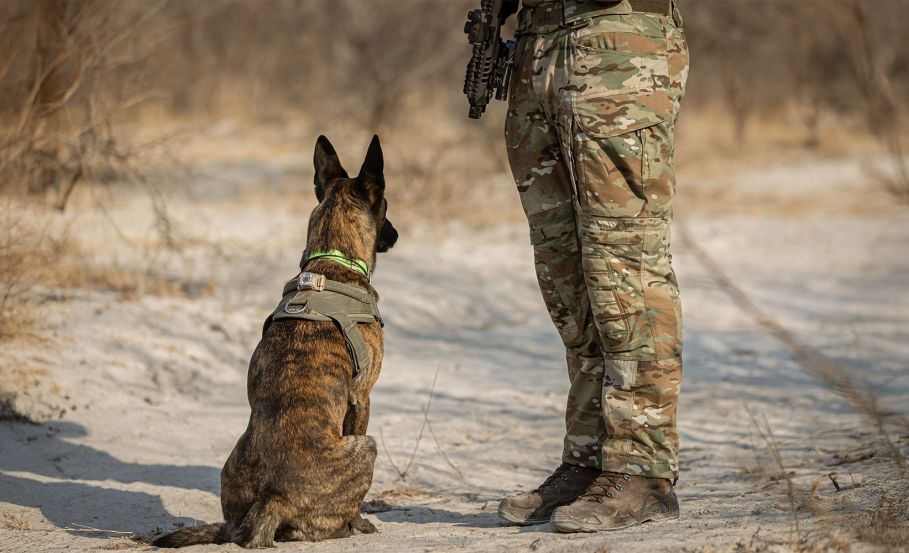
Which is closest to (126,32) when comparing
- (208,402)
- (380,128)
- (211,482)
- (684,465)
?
(208,402)

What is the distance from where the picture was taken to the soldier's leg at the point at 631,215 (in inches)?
129

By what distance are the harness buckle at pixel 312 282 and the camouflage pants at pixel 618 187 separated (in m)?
0.79

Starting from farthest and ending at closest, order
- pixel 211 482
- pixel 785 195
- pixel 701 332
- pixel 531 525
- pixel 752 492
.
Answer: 1. pixel 785 195
2. pixel 701 332
3. pixel 211 482
4. pixel 752 492
5. pixel 531 525

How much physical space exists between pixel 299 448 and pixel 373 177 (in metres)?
1.13

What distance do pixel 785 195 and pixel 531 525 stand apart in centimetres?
1156

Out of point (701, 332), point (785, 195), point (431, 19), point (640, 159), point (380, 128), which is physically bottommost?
point (701, 332)

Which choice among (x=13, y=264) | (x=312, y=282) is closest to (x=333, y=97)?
(x=13, y=264)

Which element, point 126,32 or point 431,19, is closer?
point 126,32

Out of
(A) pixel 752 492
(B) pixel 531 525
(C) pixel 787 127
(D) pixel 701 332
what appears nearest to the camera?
(B) pixel 531 525

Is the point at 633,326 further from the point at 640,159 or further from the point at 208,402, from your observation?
the point at 208,402

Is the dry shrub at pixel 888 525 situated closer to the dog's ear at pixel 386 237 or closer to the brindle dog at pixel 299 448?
the brindle dog at pixel 299 448

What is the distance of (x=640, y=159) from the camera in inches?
129

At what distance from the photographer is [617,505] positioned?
10.8 feet

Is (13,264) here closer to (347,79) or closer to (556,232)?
(556,232)
